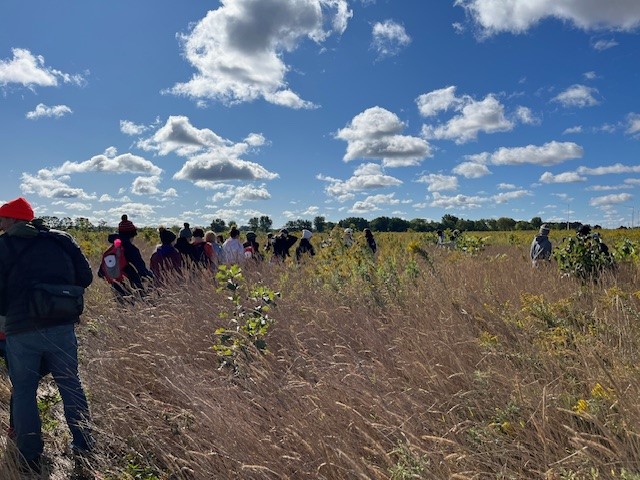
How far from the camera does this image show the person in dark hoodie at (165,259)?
6939 mm

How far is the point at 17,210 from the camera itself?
11.4ft

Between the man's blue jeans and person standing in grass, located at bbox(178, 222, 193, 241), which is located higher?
person standing in grass, located at bbox(178, 222, 193, 241)

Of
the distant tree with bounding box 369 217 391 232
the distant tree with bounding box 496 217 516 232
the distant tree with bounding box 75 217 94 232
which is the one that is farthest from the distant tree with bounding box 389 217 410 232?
the distant tree with bounding box 75 217 94 232

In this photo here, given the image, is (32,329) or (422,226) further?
(422,226)

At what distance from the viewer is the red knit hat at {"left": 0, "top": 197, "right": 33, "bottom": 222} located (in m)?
3.43

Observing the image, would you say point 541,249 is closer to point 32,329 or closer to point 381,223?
point 32,329

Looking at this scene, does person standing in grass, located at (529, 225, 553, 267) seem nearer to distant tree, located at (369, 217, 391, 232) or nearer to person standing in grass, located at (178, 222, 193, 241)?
person standing in grass, located at (178, 222, 193, 241)

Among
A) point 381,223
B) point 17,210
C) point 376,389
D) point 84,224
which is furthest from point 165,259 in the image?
point 381,223

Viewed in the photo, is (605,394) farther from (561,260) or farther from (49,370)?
(561,260)

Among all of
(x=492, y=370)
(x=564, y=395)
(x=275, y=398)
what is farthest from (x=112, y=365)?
(x=564, y=395)

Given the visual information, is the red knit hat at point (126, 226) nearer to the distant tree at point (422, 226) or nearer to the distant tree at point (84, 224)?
the distant tree at point (84, 224)

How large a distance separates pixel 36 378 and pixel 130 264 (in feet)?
8.79

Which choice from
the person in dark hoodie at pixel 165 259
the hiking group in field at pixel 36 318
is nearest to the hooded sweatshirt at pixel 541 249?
the person in dark hoodie at pixel 165 259

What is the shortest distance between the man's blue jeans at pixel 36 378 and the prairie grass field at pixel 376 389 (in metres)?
0.16
